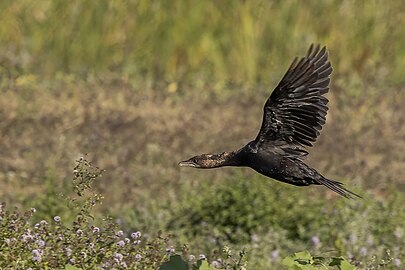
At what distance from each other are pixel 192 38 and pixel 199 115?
1.61 m

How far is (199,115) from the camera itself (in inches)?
435

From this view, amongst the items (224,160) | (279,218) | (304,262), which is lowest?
(304,262)

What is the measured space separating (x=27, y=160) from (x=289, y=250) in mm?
2938

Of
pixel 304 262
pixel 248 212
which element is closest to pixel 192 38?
pixel 248 212

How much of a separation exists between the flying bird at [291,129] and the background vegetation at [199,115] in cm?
56

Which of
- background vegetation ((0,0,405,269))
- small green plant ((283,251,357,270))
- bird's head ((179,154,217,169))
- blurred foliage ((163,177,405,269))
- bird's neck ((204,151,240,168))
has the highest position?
background vegetation ((0,0,405,269))

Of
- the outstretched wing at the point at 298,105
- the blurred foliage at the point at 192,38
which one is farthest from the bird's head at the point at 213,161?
the blurred foliage at the point at 192,38

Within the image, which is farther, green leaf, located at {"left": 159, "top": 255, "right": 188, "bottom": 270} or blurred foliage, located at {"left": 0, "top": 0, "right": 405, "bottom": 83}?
blurred foliage, located at {"left": 0, "top": 0, "right": 405, "bottom": 83}

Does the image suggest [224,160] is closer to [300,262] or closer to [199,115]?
[300,262]

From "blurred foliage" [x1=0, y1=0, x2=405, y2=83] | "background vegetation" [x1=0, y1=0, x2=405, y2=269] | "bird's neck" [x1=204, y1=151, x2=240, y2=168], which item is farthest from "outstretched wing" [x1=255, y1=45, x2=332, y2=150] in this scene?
"blurred foliage" [x1=0, y1=0, x2=405, y2=83]

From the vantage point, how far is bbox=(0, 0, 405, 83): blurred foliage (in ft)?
40.7

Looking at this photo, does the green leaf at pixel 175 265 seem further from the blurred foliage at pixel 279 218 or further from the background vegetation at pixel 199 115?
the blurred foliage at pixel 279 218

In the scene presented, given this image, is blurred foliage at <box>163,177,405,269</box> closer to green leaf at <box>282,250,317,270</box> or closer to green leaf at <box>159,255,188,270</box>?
green leaf at <box>282,250,317,270</box>

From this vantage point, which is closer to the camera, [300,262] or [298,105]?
[300,262]
